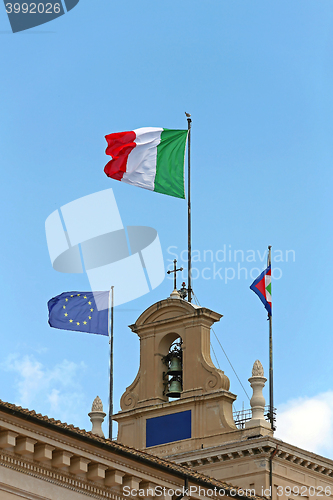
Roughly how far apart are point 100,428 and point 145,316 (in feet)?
13.9

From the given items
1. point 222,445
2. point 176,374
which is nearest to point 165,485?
point 222,445

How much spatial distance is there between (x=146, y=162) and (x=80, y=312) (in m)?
5.81

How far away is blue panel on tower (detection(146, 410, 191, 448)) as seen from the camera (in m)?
36.0

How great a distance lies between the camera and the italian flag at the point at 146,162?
127ft

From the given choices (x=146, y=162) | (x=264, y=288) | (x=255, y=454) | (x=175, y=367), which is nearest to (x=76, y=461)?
(x=255, y=454)

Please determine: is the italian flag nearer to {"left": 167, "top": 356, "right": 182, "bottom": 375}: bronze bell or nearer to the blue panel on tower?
{"left": 167, "top": 356, "right": 182, "bottom": 375}: bronze bell

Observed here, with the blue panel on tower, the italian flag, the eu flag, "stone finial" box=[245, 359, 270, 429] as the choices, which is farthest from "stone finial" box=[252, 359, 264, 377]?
the italian flag

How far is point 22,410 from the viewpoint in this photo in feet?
69.5

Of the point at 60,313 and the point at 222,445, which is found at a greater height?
the point at 60,313

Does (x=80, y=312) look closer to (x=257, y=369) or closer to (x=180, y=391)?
(x=180, y=391)

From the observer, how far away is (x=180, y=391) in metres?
37.2

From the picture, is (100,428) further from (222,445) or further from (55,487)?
(55,487)

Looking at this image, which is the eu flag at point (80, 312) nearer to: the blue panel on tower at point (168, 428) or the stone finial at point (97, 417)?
the stone finial at point (97, 417)

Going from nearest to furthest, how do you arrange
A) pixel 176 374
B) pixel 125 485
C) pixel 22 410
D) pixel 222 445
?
pixel 22 410 → pixel 125 485 → pixel 222 445 → pixel 176 374
